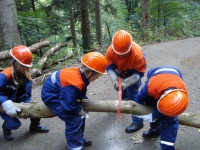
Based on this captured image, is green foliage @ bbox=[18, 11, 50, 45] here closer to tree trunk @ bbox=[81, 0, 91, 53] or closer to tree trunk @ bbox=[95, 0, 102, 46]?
tree trunk @ bbox=[81, 0, 91, 53]

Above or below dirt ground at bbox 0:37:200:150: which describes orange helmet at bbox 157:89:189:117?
above

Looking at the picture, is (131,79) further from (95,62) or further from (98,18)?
(98,18)

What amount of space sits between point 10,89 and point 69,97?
1.13 m

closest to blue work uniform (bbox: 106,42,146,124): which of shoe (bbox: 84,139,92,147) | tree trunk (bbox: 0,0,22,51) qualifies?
shoe (bbox: 84,139,92,147)

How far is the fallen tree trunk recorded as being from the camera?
9.84 feet

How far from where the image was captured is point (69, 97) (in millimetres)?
2637

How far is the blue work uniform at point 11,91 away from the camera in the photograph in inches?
122

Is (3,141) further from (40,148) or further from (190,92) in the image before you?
(190,92)

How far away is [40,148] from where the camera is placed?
3369mm

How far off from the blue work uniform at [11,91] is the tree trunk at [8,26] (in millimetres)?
3911

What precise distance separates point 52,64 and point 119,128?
4.33 meters

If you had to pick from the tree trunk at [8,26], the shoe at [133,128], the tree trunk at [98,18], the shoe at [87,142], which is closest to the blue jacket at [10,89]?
the shoe at [87,142]

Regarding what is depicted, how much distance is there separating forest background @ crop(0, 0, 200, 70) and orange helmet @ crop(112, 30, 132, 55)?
419 centimetres

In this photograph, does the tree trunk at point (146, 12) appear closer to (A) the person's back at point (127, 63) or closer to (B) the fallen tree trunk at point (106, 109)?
(A) the person's back at point (127, 63)
